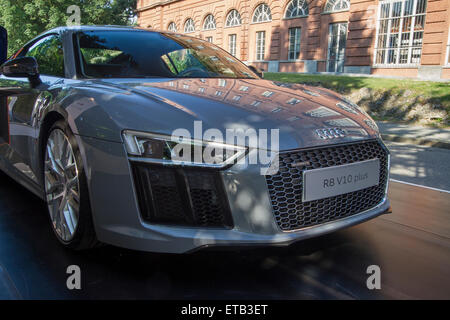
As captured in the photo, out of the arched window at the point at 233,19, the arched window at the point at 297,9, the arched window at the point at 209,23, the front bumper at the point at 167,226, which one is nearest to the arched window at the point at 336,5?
the arched window at the point at 297,9

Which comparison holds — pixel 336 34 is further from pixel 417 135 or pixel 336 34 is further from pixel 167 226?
pixel 167 226

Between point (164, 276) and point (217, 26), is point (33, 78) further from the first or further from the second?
point (217, 26)

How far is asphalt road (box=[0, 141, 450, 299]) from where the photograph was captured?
82.8 inches

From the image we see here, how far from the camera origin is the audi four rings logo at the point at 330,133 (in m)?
2.12

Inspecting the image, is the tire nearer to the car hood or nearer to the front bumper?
the front bumper

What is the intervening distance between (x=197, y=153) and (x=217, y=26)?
2987cm

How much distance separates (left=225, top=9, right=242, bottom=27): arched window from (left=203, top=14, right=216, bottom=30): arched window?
1932 mm

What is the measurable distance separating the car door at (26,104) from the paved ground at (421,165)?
4.01m

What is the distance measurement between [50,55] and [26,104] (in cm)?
48

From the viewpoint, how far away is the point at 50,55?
128 inches

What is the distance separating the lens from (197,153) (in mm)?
1906

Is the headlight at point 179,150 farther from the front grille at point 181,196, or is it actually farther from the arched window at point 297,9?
the arched window at point 297,9

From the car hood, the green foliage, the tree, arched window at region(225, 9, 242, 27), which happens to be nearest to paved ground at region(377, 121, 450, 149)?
the green foliage

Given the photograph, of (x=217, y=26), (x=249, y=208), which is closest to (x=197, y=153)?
(x=249, y=208)
